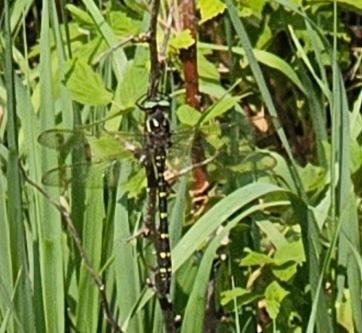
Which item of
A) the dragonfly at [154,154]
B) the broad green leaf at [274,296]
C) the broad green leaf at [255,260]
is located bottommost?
the broad green leaf at [274,296]

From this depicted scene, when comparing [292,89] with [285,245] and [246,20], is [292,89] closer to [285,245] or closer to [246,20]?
[246,20]

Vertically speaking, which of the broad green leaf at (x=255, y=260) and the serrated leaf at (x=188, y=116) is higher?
the serrated leaf at (x=188, y=116)

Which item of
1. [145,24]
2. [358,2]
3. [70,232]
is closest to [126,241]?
[70,232]

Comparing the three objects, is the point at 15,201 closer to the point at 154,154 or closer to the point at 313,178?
the point at 154,154

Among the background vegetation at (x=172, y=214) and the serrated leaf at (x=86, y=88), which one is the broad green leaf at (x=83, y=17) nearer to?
the background vegetation at (x=172, y=214)

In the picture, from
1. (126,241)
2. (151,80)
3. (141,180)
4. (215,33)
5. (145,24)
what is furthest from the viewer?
(215,33)

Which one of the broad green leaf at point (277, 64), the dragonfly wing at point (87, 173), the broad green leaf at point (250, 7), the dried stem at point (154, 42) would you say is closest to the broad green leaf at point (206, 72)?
the broad green leaf at point (277, 64)

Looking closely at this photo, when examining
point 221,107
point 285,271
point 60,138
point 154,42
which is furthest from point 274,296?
point 154,42
